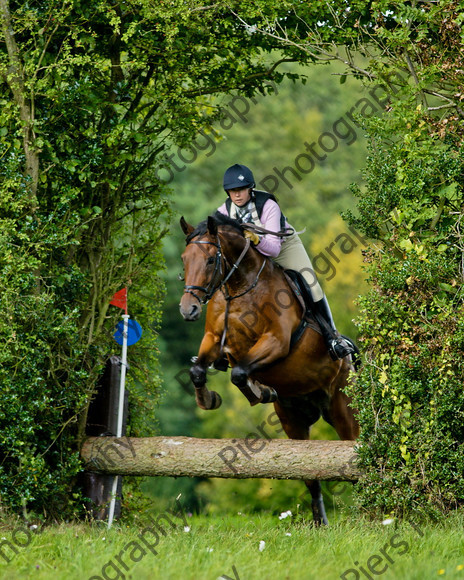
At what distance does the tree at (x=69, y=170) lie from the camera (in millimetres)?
7000

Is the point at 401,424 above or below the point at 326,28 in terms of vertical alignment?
below

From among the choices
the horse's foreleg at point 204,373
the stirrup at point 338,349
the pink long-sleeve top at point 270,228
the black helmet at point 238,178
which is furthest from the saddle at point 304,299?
the black helmet at point 238,178

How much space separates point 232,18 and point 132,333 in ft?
11.3

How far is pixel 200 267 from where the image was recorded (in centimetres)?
668

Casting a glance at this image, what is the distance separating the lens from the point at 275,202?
757 cm

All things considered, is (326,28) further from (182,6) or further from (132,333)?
(132,333)

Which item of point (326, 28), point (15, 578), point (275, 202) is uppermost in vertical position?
point (326, 28)

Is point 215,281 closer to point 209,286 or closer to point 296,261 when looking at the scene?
point 209,286

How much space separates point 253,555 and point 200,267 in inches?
101

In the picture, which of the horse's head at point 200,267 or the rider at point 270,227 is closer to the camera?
the horse's head at point 200,267

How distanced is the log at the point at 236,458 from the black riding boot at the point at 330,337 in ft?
3.96

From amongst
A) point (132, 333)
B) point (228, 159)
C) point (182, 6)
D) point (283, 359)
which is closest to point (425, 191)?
point (283, 359)

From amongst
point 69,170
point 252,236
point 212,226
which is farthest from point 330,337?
point 69,170

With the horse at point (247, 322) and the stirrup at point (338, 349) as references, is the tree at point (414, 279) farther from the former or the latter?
A: the stirrup at point (338, 349)
